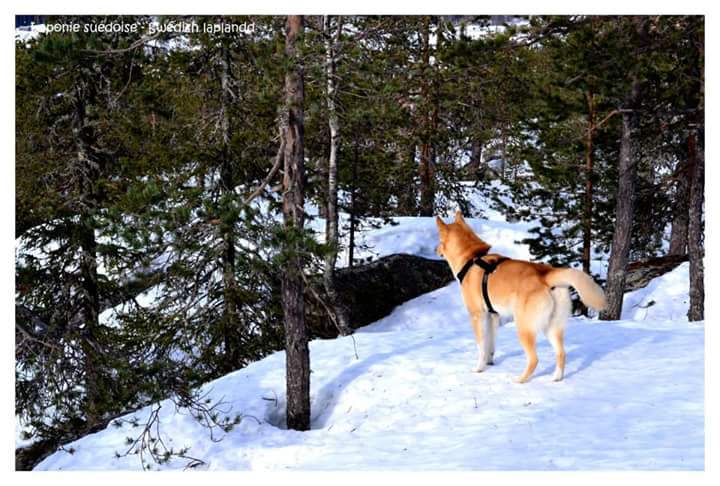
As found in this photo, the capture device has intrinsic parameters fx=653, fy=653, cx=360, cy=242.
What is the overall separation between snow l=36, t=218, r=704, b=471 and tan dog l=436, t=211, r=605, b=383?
480mm

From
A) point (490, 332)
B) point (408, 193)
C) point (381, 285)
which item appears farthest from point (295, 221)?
point (408, 193)

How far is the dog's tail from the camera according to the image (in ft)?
22.9

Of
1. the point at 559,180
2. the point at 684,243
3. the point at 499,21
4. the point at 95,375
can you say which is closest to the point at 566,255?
the point at 559,180

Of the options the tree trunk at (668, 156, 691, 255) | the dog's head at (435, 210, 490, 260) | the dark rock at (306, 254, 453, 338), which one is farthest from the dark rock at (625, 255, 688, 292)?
the dog's head at (435, 210, 490, 260)

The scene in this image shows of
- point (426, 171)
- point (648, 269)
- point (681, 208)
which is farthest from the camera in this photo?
point (426, 171)

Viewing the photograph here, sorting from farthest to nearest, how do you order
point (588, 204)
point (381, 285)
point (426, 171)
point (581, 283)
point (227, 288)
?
point (426, 171) < point (381, 285) < point (588, 204) < point (227, 288) < point (581, 283)

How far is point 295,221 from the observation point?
7273 millimetres

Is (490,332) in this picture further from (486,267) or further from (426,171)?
(426,171)

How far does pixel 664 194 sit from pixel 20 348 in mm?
13983

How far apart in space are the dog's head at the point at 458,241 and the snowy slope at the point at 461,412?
4.82 feet

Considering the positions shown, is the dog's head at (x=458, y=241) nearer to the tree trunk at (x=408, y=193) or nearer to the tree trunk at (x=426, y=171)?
the tree trunk at (x=408, y=193)

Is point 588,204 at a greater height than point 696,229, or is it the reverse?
point 588,204

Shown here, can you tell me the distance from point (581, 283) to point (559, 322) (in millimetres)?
582

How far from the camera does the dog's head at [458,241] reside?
8.04 meters
